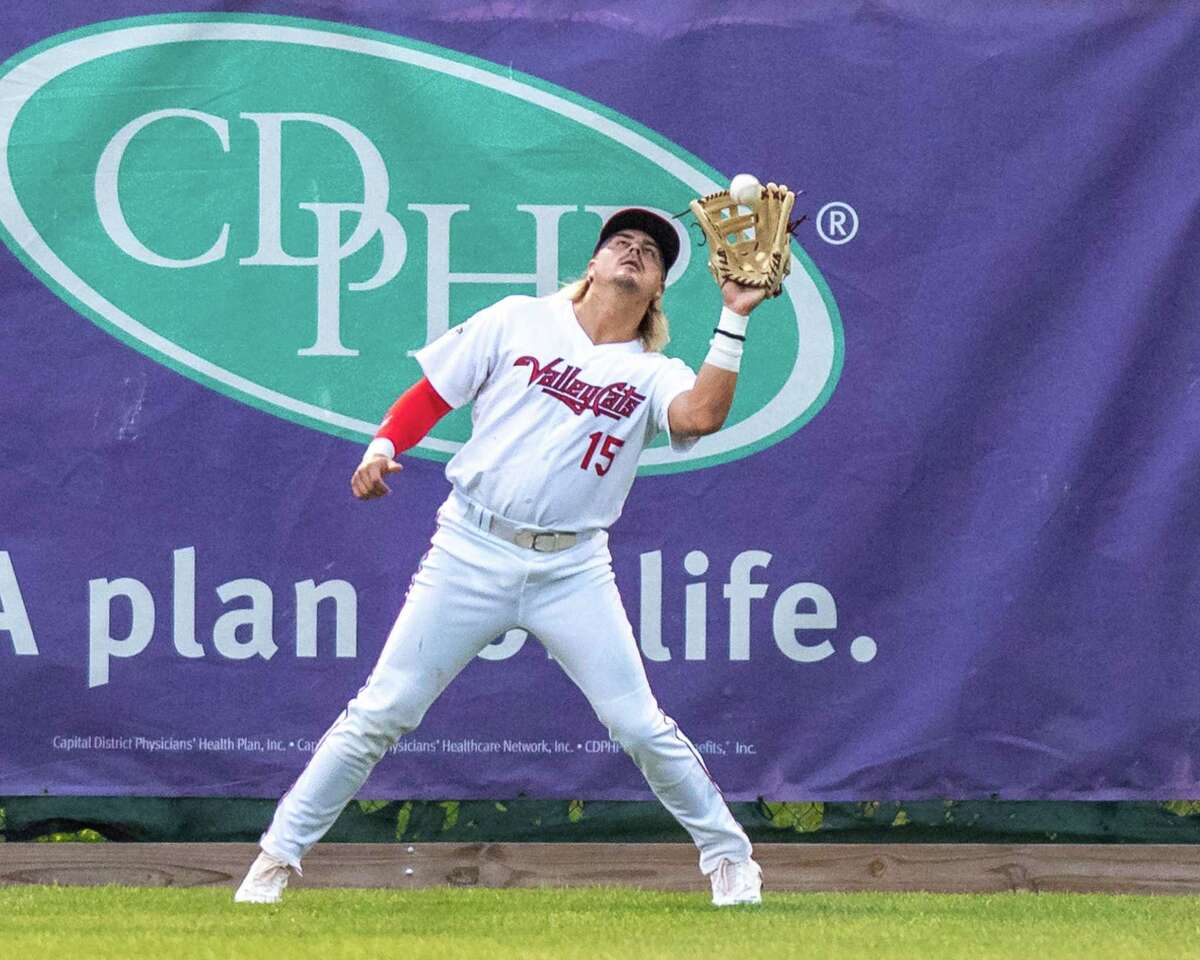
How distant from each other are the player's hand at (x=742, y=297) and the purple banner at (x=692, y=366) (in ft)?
2.99

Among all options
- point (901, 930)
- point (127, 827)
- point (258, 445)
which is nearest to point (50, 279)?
point (258, 445)

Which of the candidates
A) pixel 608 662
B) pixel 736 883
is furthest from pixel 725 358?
pixel 736 883

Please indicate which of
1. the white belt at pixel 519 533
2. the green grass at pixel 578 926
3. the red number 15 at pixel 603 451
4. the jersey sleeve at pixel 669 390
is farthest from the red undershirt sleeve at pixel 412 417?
the green grass at pixel 578 926

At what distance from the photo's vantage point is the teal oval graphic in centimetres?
552

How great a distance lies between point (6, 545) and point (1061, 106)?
124 inches

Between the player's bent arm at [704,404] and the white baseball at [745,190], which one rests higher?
the white baseball at [745,190]

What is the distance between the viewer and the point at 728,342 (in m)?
4.66

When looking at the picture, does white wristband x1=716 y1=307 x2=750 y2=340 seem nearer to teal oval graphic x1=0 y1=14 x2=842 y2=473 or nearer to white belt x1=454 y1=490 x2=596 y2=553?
white belt x1=454 y1=490 x2=596 y2=553

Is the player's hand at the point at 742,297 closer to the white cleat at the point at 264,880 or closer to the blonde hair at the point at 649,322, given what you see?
the blonde hair at the point at 649,322

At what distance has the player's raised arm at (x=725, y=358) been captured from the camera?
4656mm

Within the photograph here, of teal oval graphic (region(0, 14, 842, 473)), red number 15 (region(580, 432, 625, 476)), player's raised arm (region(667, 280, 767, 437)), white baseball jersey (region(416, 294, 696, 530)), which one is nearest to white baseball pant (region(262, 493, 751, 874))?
white baseball jersey (region(416, 294, 696, 530))

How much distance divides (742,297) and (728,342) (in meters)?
0.11

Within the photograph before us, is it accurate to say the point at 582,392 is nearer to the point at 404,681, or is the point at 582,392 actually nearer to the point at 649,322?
the point at 649,322

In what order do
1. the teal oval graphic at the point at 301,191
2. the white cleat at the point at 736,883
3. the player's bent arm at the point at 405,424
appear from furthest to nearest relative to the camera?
1. the teal oval graphic at the point at 301,191
2. the white cleat at the point at 736,883
3. the player's bent arm at the point at 405,424
